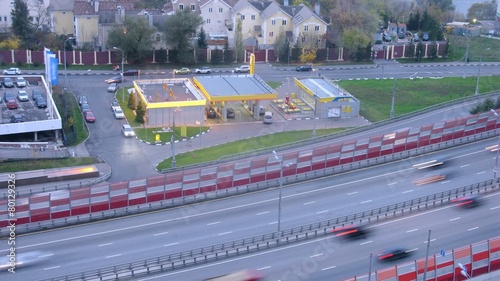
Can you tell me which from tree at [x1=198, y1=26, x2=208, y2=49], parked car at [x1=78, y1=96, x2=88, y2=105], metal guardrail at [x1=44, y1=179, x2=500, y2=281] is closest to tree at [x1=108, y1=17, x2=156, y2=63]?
tree at [x1=198, y1=26, x2=208, y2=49]

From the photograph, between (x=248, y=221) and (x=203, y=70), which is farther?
(x=203, y=70)

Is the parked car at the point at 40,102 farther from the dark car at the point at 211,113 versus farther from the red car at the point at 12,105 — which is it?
the dark car at the point at 211,113

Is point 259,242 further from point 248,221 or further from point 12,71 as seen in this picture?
point 12,71

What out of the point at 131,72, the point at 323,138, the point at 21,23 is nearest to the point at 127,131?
the point at 323,138

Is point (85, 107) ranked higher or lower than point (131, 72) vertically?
lower

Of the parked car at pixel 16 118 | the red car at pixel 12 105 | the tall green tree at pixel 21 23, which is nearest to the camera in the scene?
the parked car at pixel 16 118

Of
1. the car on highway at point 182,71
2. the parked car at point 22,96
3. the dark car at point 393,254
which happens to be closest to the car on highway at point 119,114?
the parked car at point 22,96
